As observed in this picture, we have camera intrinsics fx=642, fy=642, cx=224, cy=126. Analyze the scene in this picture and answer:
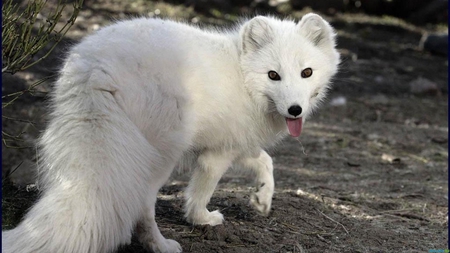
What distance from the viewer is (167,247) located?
368 cm

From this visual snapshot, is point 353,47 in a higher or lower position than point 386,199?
lower

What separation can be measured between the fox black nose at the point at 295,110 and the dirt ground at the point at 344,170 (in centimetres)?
79

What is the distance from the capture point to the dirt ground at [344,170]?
4.12 metres

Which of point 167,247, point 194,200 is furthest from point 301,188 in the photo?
point 167,247

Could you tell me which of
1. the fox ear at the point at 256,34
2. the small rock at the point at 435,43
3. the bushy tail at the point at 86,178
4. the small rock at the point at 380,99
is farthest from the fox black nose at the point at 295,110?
the small rock at the point at 435,43

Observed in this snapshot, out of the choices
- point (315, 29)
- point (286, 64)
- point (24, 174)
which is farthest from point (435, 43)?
point (286, 64)

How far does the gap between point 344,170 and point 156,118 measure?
3.10 metres

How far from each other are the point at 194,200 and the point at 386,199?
1867 millimetres

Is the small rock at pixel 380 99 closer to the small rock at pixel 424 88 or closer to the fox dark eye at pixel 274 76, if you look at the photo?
the small rock at pixel 424 88

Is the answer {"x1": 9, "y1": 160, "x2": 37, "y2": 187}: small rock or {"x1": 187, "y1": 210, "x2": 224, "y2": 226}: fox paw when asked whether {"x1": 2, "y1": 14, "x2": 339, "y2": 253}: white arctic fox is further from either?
{"x1": 9, "y1": 160, "x2": 37, "y2": 187}: small rock

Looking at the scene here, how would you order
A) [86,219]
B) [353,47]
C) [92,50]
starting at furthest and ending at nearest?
1. [353,47]
2. [92,50]
3. [86,219]

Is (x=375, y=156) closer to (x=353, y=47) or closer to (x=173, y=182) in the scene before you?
(x=173, y=182)

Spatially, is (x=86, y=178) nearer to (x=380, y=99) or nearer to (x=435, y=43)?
(x=380, y=99)

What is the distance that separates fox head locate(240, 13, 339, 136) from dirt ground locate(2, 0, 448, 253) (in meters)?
0.76
